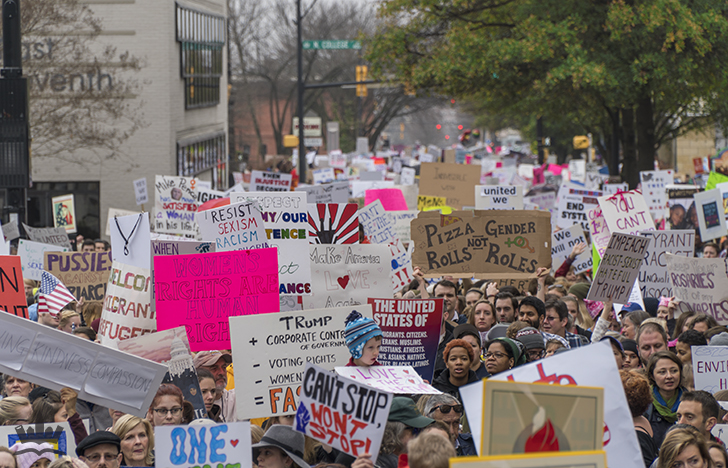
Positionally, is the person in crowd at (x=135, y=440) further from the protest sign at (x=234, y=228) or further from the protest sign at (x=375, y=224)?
the protest sign at (x=375, y=224)

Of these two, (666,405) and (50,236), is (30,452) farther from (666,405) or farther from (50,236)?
(50,236)

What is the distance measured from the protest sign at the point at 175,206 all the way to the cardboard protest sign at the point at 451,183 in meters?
4.22

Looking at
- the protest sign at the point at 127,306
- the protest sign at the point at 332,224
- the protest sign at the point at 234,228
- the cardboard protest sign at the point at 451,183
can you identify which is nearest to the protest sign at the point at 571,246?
the protest sign at the point at 332,224

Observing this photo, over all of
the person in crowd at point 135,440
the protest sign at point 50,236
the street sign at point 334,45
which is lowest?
the person in crowd at point 135,440

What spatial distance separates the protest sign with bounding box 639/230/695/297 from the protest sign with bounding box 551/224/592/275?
1274mm

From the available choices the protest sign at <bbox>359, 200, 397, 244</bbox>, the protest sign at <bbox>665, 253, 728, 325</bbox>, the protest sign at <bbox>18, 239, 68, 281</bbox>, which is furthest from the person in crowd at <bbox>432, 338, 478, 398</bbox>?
the protest sign at <bbox>18, 239, 68, 281</bbox>

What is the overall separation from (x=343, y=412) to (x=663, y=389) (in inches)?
114

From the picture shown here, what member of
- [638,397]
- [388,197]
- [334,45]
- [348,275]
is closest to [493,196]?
[388,197]

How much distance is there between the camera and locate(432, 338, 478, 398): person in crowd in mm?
6812

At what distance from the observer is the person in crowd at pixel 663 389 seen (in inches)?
255

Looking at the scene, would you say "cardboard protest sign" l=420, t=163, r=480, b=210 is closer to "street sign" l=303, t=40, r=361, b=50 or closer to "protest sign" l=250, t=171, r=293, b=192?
"protest sign" l=250, t=171, r=293, b=192

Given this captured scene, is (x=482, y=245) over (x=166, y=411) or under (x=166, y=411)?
over

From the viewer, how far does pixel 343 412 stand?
4.73m

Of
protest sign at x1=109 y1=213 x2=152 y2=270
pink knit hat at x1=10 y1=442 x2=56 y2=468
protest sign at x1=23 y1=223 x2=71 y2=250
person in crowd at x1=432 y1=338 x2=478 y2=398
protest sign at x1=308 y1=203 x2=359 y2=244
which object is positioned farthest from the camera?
protest sign at x1=23 y1=223 x2=71 y2=250
